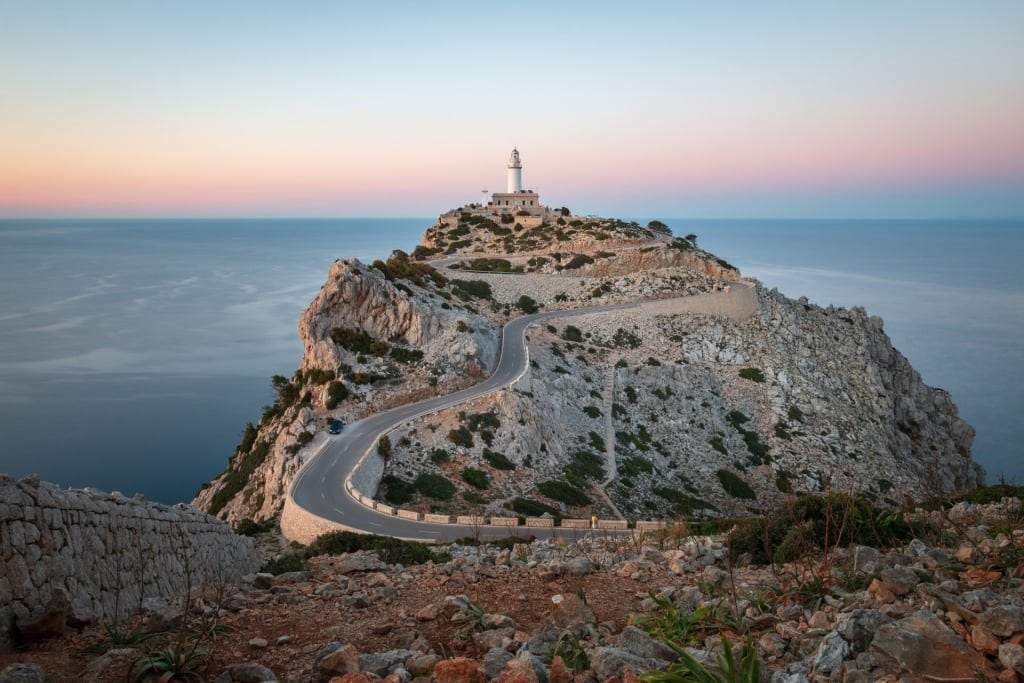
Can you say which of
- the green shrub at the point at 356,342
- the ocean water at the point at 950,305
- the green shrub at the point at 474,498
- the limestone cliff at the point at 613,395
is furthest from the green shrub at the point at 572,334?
the ocean water at the point at 950,305

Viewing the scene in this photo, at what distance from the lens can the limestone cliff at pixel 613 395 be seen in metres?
24.1

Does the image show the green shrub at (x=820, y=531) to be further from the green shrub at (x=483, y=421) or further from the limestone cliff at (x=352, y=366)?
the limestone cliff at (x=352, y=366)

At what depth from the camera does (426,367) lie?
29.6 metres

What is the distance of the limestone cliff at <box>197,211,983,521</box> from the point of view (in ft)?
79.0

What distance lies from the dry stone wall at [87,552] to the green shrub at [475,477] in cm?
1311

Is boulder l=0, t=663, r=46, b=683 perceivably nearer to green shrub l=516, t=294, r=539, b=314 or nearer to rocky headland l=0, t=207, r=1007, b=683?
rocky headland l=0, t=207, r=1007, b=683

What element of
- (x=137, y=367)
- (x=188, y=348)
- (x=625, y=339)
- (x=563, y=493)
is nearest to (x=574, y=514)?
(x=563, y=493)

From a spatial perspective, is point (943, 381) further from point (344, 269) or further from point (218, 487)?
point (218, 487)

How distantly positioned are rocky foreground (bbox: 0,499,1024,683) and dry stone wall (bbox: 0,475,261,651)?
55cm

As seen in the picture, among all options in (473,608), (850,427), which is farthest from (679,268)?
(473,608)

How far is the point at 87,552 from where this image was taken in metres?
6.67

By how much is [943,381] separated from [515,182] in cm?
4951

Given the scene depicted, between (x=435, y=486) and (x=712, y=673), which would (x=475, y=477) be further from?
(x=712, y=673)

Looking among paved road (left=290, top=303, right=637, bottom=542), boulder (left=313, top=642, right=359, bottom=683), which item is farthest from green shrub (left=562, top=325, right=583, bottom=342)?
boulder (left=313, top=642, right=359, bottom=683)
